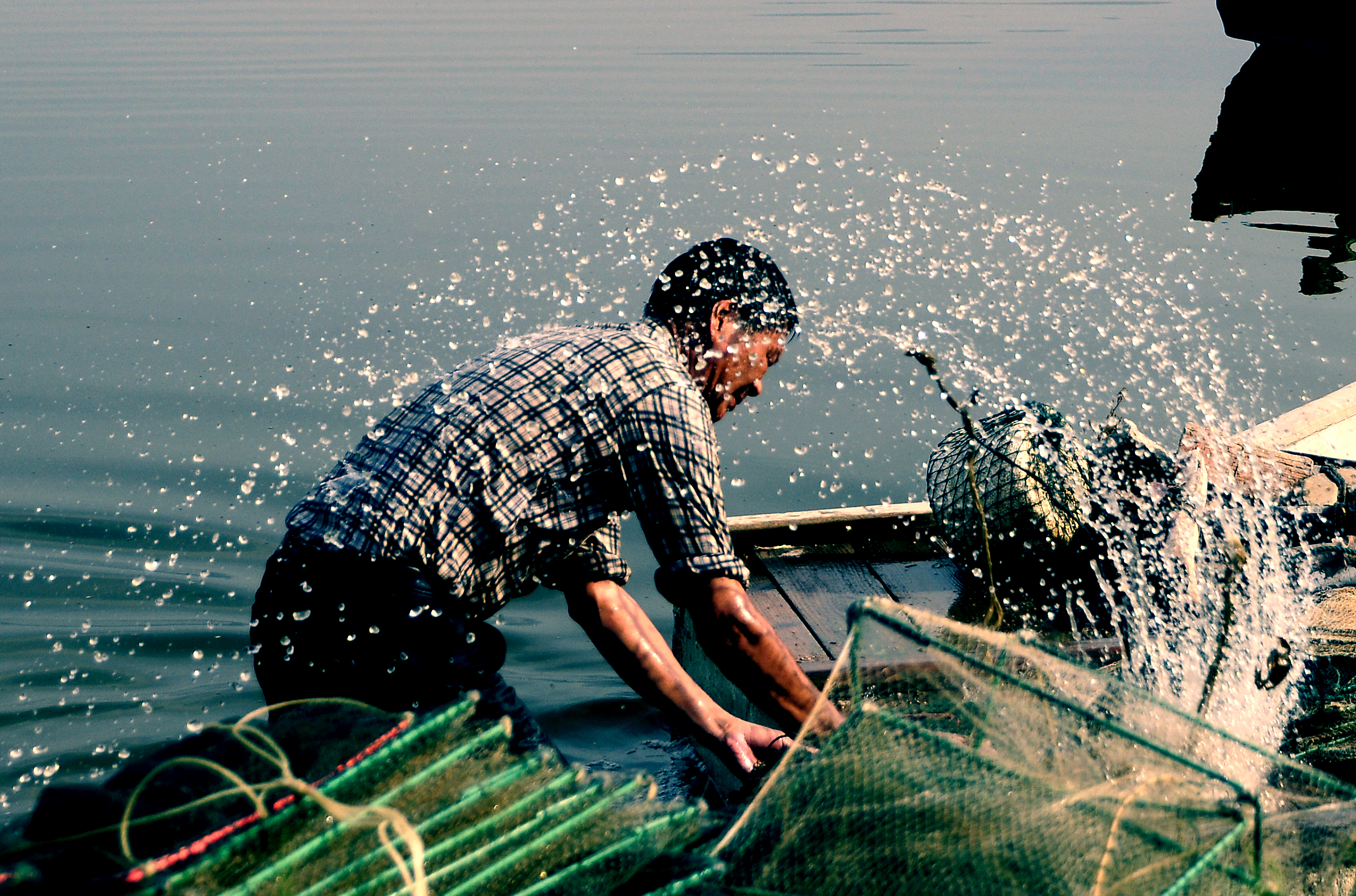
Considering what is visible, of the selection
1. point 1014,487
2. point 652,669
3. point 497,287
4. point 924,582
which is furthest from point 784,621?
point 497,287

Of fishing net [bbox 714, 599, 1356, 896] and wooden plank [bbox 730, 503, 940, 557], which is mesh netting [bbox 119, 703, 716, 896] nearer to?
fishing net [bbox 714, 599, 1356, 896]

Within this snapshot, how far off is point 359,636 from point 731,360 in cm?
112

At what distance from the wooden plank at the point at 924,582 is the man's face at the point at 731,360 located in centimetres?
170

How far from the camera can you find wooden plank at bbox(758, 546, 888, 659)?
427 centimetres

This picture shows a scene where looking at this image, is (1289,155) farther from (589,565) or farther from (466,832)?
(466,832)

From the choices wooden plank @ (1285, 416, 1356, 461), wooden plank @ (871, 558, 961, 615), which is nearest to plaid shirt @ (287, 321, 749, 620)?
wooden plank @ (871, 558, 961, 615)

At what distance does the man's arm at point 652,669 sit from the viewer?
8.70ft

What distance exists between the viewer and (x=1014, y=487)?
4.23 metres

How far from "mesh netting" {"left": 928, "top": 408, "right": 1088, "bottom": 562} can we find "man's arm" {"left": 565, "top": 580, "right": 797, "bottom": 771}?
1768 millimetres

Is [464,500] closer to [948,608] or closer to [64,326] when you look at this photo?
[948,608]

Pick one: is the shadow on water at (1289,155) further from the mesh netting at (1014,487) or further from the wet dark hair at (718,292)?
the wet dark hair at (718,292)

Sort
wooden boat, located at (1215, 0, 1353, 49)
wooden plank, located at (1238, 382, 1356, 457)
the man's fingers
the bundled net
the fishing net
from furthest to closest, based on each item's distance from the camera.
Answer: wooden boat, located at (1215, 0, 1353, 49) < wooden plank, located at (1238, 382, 1356, 457) < the man's fingers < the fishing net < the bundled net

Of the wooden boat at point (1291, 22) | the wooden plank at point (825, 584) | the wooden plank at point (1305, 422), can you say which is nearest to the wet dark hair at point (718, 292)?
the wooden plank at point (825, 584)

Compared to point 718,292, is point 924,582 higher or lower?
lower
